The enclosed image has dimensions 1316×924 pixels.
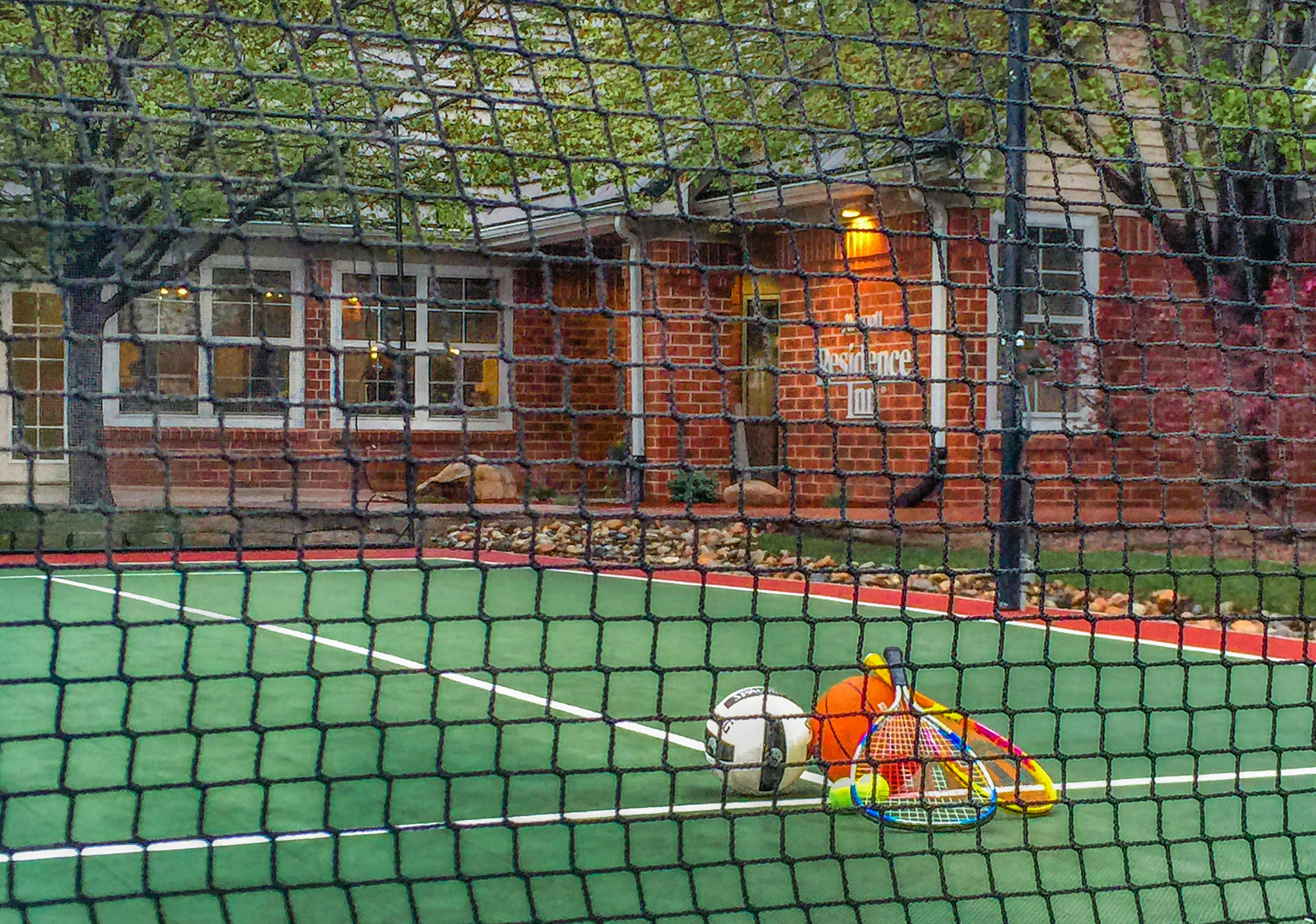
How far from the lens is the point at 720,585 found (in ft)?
30.2

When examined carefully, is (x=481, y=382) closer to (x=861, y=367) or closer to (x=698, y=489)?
(x=698, y=489)

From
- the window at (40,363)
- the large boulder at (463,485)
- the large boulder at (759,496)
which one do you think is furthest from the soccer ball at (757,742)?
the window at (40,363)

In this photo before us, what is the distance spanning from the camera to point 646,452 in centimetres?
1325

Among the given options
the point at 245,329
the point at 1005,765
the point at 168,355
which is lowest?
the point at 1005,765

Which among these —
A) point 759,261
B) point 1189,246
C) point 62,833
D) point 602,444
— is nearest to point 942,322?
point 1189,246

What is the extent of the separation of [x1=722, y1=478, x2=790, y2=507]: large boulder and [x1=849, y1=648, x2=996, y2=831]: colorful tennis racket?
823 centimetres

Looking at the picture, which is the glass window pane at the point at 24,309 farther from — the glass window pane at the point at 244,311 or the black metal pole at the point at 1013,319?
the black metal pole at the point at 1013,319

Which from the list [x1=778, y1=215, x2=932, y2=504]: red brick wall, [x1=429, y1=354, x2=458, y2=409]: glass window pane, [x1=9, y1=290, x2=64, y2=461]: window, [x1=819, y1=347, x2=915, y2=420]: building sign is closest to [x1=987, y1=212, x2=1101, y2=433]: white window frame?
[x1=778, y1=215, x2=932, y2=504]: red brick wall

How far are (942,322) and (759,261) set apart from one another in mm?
2809

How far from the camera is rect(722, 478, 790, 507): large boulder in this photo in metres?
12.4

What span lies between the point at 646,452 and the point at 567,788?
9.18 metres

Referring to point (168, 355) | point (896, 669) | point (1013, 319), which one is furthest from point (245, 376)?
point (896, 669)

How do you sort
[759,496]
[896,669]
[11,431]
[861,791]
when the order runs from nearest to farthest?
1. [896,669]
2. [861,791]
3. [759,496]
4. [11,431]

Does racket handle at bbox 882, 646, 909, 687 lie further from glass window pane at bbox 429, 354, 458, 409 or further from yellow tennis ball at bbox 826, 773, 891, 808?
glass window pane at bbox 429, 354, 458, 409
